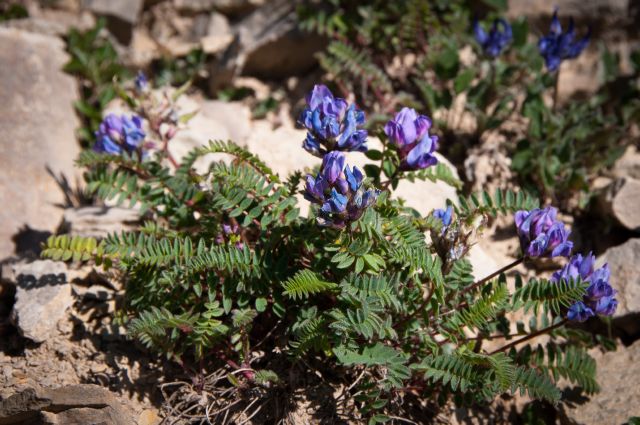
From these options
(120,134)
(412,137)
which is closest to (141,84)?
(120,134)

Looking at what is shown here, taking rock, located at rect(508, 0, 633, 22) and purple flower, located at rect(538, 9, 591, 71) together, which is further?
rock, located at rect(508, 0, 633, 22)

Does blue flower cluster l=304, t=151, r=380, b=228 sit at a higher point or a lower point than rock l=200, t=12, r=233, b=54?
lower

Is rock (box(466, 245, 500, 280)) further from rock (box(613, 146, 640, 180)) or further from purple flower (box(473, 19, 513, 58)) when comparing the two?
purple flower (box(473, 19, 513, 58))

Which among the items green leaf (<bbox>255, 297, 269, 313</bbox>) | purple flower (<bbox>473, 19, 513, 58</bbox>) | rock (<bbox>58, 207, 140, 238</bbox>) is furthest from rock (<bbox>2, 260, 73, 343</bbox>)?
purple flower (<bbox>473, 19, 513, 58</bbox>)

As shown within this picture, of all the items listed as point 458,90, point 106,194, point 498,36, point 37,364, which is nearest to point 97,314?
point 37,364

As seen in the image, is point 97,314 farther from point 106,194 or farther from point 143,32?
point 143,32

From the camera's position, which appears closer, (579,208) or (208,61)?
(579,208)
